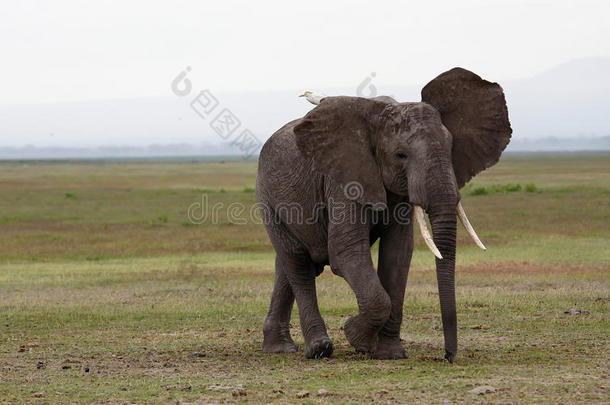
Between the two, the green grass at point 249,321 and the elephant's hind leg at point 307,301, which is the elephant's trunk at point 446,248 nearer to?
the green grass at point 249,321

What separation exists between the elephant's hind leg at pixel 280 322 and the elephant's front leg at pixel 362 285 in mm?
1540

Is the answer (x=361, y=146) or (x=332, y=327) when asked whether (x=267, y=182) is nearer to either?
(x=361, y=146)

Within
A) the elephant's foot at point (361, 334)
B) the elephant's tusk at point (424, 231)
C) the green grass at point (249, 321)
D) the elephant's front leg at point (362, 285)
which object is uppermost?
the elephant's tusk at point (424, 231)

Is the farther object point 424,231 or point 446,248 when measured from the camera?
point 446,248

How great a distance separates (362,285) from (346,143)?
1.40 meters

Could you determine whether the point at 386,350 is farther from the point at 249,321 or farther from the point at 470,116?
the point at 249,321

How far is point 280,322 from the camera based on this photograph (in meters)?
11.3

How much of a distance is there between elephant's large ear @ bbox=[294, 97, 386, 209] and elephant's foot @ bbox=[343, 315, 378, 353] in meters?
1.18

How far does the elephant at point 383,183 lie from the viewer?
912cm

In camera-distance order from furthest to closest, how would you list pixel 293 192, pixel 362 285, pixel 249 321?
1. pixel 249 321
2. pixel 293 192
3. pixel 362 285

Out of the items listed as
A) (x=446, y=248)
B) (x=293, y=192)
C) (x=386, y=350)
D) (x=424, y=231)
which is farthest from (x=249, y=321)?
(x=424, y=231)

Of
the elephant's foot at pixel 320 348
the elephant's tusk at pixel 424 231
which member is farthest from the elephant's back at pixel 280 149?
the elephant's foot at pixel 320 348

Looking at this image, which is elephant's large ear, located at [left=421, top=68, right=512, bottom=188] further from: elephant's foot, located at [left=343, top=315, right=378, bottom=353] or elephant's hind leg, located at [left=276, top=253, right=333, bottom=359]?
→ elephant's hind leg, located at [left=276, top=253, right=333, bottom=359]

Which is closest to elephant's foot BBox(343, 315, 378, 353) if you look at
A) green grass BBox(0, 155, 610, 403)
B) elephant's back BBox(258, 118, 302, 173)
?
green grass BBox(0, 155, 610, 403)
